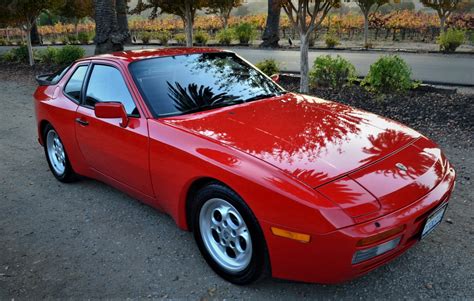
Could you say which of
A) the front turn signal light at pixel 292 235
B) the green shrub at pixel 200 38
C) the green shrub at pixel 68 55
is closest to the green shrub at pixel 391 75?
the front turn signal light at pixel 292 235

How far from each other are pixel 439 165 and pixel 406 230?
77 cm

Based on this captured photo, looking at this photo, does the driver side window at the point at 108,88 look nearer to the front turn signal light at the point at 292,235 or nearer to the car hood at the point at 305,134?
the car hood at the point at 305,134

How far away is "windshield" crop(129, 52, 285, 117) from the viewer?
3607 mm

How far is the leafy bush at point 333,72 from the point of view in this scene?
8.20 metres

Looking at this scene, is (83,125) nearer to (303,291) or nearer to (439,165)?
(303,291)

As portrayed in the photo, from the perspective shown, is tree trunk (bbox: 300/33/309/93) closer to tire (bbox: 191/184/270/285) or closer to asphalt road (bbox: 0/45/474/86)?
asphalt road (bbox: 0/45/474/86)

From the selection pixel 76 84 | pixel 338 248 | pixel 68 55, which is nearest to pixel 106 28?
pixel 68 55

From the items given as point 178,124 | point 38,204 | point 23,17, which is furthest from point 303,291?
point 23,17

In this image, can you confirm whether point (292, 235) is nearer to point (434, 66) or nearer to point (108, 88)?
point (108, 88)

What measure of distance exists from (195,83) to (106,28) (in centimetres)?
1006

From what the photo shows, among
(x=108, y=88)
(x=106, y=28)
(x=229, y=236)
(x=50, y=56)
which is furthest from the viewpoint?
(x=50, y=56)

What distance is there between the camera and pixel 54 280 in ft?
10.4

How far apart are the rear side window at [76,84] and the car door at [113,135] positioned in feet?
0.43

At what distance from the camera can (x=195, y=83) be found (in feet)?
12.6
